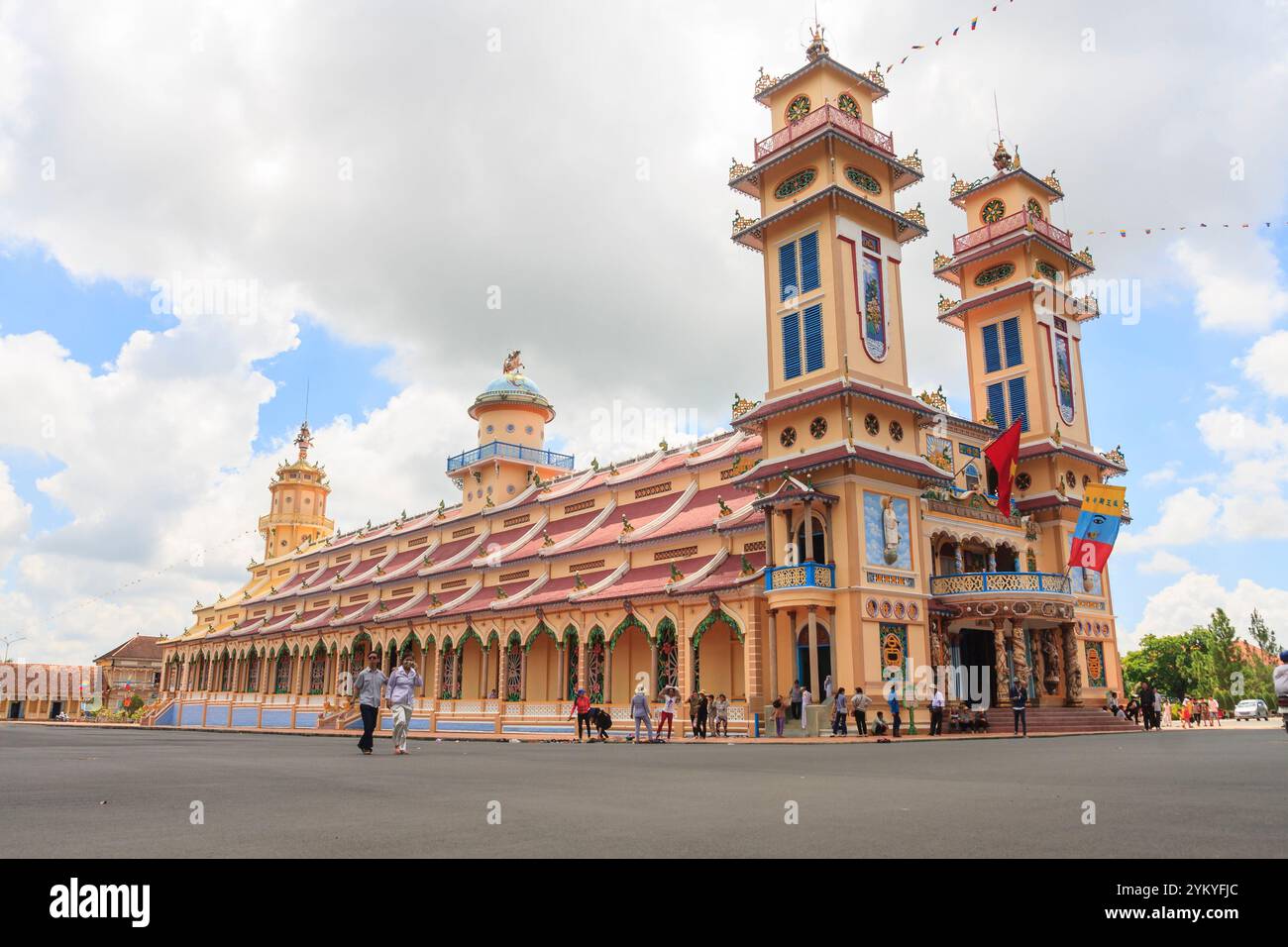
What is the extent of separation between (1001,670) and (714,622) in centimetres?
998

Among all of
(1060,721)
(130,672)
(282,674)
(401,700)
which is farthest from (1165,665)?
Answer: (130,672)

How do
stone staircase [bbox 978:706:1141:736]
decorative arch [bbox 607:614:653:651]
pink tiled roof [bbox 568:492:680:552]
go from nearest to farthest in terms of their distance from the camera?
1. stone staircase [bbox 978:706:1141:736]
2. decorative arch [bbox 607:614:653:651]
3. pink tiled roof [bbox 568:492:680:552]

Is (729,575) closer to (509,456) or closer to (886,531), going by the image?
(886,531)

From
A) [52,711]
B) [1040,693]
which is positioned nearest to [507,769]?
[1040,693]

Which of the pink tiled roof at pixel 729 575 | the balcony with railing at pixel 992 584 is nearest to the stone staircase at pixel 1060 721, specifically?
the balcony with railing at pixel 992 584

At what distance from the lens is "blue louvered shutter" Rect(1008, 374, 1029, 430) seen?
3653cm

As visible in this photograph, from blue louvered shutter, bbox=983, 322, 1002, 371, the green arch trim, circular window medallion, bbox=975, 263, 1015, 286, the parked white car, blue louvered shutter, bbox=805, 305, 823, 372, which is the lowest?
the parked white car

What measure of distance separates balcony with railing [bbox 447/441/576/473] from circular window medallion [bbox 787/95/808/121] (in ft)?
81.6

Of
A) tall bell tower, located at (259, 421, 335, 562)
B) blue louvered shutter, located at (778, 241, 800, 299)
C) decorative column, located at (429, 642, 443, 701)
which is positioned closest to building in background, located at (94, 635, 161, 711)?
tall bell tower, located at (259, 421, 335, 562)

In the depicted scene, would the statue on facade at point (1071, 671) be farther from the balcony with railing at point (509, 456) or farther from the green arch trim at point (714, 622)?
the balcony with railing at point (509, 456)

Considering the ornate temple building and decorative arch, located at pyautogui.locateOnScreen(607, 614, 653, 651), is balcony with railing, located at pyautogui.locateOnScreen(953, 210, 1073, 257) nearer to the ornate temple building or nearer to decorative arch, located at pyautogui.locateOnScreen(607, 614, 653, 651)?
the ornate temple building

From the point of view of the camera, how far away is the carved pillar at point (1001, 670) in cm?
3045
